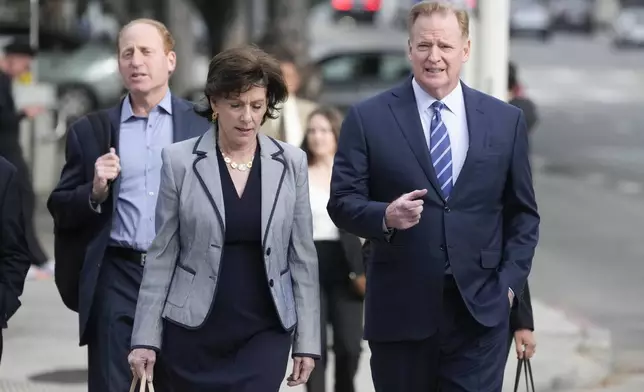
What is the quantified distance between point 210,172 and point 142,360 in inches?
24.8

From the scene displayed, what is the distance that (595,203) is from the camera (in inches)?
755

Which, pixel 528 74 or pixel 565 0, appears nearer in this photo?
pixel 528 74

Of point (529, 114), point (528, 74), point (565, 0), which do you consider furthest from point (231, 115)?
point (565, 0)

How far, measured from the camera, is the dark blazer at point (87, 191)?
5.99 meters

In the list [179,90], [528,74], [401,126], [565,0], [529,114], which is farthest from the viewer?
[565,0]

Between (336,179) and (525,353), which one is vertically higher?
(336,179)

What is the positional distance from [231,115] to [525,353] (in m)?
1.46

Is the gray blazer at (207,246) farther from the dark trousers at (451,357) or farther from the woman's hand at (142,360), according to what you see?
the dark trousers at (451,357)

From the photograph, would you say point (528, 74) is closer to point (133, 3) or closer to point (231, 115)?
point (133, 3)

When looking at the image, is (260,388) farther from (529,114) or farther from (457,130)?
(529,114)

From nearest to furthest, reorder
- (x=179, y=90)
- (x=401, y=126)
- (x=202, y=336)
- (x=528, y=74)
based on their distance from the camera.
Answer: (x=202, y=336)
(x=401, y=126)
(x=179, y=90)
(x=528, y=74)

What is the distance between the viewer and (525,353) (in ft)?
18.2

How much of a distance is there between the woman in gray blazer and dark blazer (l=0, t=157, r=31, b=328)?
2.31 feet

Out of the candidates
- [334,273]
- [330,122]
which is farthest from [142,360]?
[330,122]
